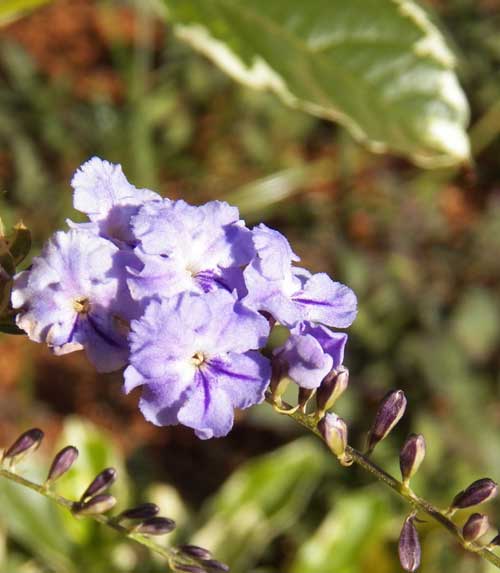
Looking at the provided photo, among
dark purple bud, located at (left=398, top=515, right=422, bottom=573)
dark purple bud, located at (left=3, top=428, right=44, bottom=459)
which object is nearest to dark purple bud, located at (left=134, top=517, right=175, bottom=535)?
dark purple bud, located at (left=3, top=428, right=44, bottom=459)

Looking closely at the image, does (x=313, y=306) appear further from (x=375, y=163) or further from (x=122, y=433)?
(x=375, y=163)

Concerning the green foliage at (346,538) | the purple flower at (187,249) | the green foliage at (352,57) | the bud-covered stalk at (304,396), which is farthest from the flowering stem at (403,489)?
the green foliage at (346,538)

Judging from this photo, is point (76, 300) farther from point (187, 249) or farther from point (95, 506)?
point (95, 506)

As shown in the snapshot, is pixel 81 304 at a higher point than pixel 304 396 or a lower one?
higher

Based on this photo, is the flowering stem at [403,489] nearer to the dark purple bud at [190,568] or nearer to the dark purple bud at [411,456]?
the dark purple bud at [411,456]

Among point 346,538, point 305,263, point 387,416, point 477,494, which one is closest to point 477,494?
point 477,494
